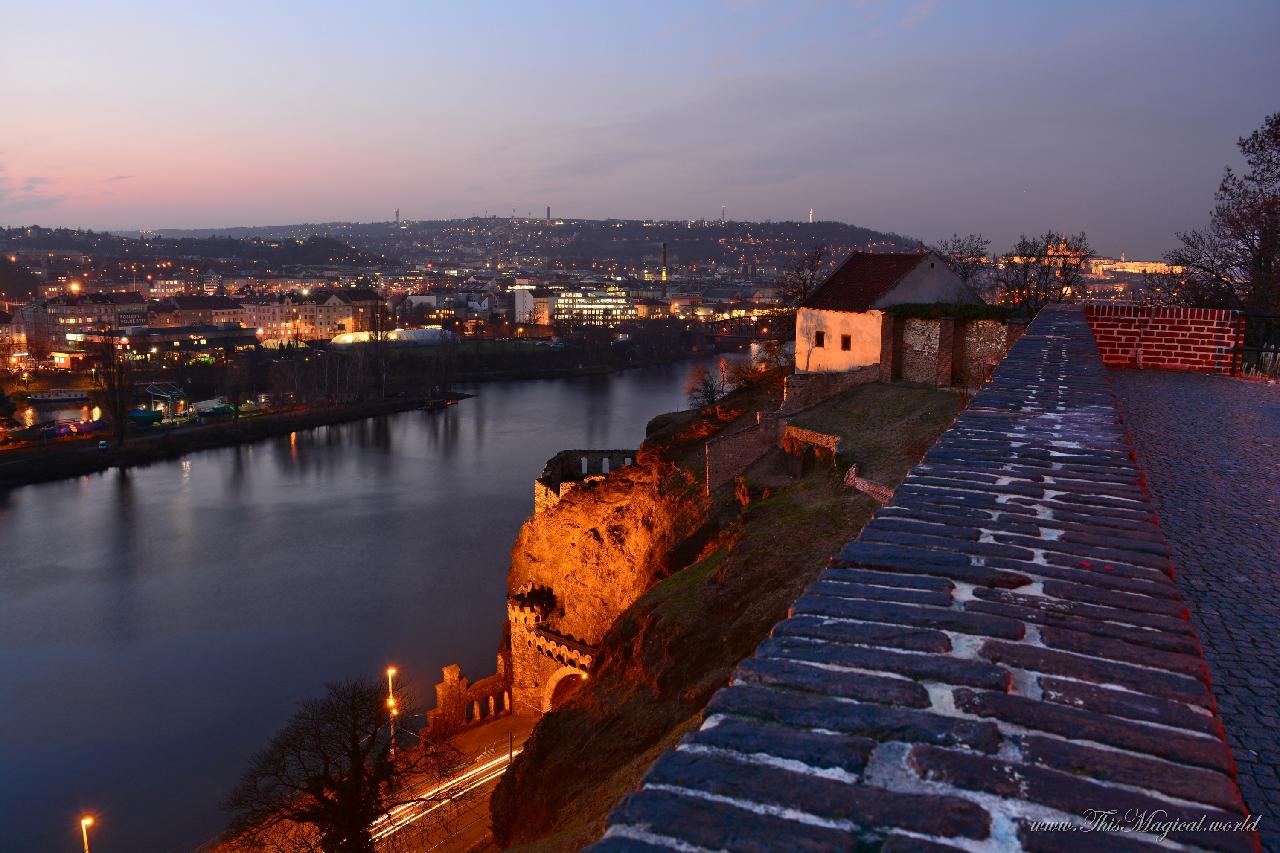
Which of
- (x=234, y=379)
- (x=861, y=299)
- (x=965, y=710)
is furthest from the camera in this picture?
(x=234, y=379)

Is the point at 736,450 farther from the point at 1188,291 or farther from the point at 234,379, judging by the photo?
the point at 234,379

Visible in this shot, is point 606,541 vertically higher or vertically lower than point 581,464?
lower

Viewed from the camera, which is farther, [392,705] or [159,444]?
[159,444]

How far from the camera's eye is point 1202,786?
3.85 feet

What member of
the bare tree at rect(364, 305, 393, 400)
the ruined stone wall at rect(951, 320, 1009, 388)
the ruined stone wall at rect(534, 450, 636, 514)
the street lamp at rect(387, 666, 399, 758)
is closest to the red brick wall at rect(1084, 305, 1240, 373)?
the ruined stone wall at rect(951, 320, 1009, 388)

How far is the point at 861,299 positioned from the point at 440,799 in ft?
38.9

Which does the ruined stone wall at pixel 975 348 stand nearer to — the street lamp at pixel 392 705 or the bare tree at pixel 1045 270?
the bare tree at pixel 1045 270

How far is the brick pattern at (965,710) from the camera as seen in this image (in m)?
1.14

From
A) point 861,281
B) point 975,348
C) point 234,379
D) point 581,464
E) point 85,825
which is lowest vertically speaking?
point 85,825

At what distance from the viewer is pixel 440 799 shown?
11.4 m

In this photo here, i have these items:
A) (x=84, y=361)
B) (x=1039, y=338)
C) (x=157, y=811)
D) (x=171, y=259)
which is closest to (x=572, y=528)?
(x=157, y=811)

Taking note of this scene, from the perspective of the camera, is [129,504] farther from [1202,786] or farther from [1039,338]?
[1202,786]

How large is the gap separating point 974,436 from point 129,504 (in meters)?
30.5

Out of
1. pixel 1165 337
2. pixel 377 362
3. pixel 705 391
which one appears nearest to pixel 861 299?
pixel 1165 337
